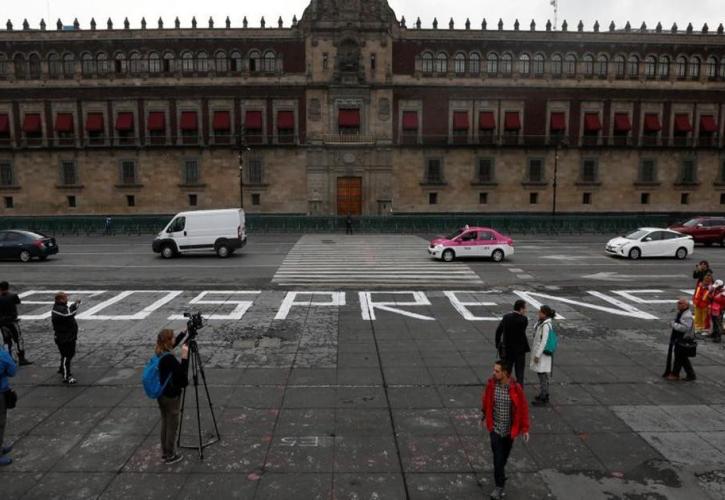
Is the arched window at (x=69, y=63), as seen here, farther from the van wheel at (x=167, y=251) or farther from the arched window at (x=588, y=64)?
the arched window at (x=588, y=64)

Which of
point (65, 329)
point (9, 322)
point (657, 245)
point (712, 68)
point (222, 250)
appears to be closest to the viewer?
point (65, 329)

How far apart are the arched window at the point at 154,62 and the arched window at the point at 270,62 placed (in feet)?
30.7

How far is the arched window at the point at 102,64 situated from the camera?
47.7 meters

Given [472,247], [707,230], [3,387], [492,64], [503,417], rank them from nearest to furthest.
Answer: [503,417] → [3,387] → [472,247] → [707,230] → [492,64]

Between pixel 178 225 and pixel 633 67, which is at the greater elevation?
pixel 633 67

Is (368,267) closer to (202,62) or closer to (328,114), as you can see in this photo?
(328,114)

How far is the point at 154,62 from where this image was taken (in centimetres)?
4781

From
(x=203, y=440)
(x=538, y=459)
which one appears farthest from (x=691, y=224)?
(x=203, y=440)

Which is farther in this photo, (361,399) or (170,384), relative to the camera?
(361,399)

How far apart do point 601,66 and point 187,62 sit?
37.0 m

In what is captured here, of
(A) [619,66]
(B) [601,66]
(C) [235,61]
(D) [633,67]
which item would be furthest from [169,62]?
(D) [633,67]

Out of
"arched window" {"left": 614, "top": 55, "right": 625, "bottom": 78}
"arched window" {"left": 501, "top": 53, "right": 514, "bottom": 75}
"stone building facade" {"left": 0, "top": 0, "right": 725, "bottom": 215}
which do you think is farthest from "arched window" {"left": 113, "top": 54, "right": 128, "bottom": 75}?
"arched window" {"left": 614, "top": 55, "right": 625, "bottom": 78}

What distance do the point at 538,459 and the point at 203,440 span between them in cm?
453

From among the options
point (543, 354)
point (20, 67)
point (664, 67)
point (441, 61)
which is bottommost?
point (543, 354)
